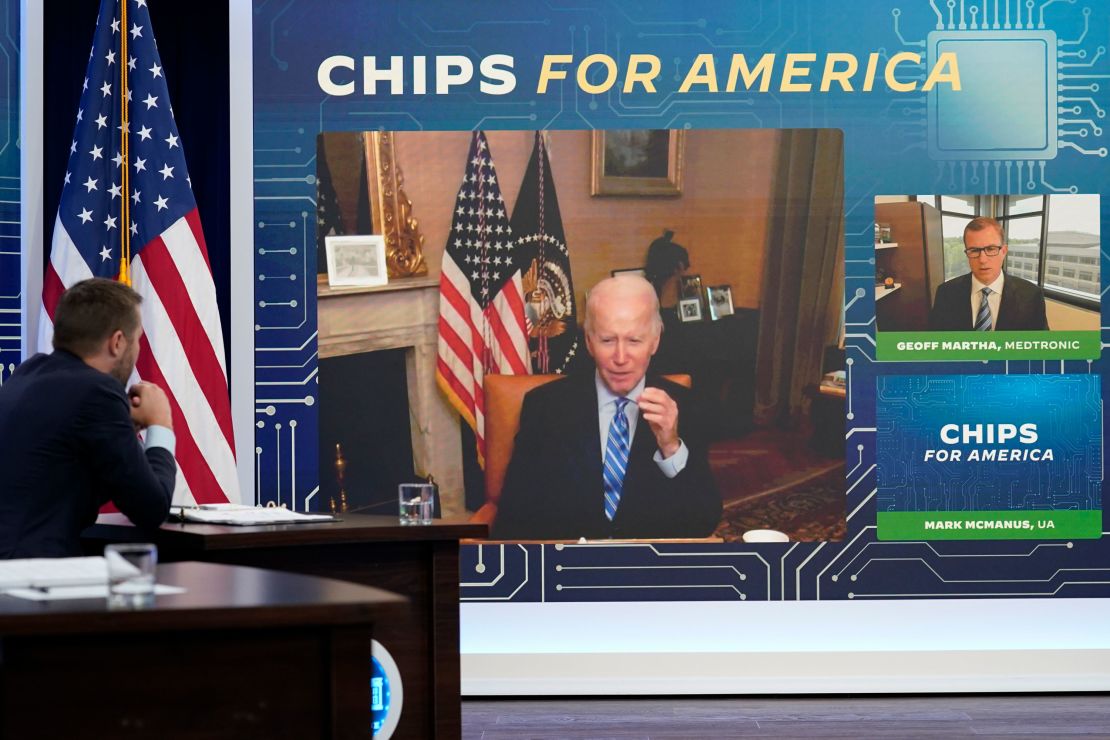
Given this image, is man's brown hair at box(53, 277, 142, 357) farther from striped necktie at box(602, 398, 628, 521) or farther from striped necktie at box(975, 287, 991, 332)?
striped necktie at box(975, 287, 991, 332)

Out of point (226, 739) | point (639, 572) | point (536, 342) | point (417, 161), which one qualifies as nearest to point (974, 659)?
point (639, 572)

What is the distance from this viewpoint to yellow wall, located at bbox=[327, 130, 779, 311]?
15.8 ft

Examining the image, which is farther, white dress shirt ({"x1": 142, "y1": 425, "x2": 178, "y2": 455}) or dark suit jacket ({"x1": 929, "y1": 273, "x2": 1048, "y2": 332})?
dark suit jacket ({"x1": 929, "y1": 273, "x2": 1048, "y2": 332})

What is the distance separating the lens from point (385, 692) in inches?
121

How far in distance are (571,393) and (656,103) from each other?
113 cm

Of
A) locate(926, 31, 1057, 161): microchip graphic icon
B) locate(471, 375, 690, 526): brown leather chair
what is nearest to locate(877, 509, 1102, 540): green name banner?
locate(471, 375, 690, 526): brown leather chair

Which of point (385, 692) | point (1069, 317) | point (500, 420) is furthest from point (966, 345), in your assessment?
point (385, 692)

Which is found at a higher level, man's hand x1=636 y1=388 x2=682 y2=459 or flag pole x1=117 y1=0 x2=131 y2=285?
flag pole x1=117 y1=0 x2=131 y2=285

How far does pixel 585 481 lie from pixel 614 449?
16cm

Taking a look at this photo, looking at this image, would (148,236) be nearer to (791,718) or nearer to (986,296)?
(791,718)

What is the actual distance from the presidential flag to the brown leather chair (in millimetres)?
86

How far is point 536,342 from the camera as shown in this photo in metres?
4.80

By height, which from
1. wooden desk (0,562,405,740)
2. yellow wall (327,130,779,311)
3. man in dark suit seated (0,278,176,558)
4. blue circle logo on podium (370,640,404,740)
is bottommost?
blue circle logo on podium (370,640,404,740)

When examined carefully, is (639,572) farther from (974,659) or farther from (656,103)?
(656,103)
